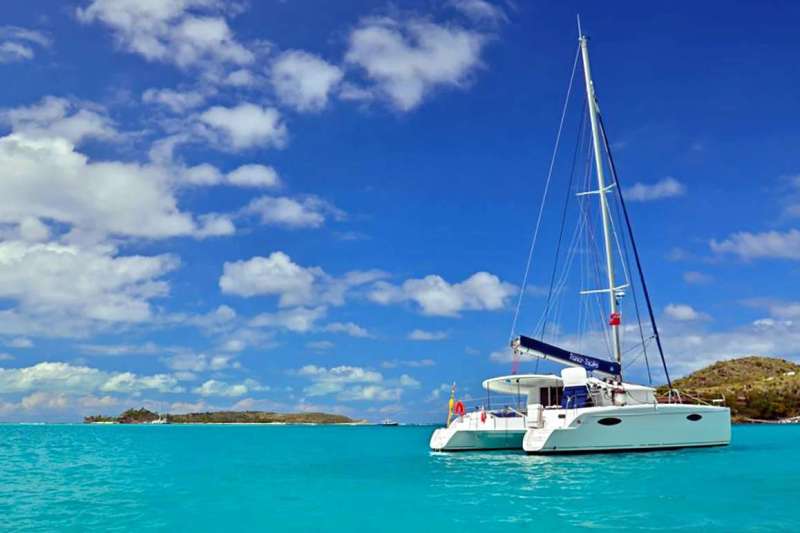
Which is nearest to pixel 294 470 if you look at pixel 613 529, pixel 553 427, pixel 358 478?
pixel 358 478

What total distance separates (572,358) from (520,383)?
11.0 feet

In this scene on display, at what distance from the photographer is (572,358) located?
121 feet

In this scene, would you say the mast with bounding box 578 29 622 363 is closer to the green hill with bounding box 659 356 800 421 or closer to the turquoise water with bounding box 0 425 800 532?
the turquoise water with bounding box 0 425 800 532

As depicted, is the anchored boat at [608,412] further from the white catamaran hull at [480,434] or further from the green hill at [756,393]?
the green hill at [756,393]

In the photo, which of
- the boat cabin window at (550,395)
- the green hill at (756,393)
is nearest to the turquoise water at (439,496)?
the boat cabin window at (550,395)

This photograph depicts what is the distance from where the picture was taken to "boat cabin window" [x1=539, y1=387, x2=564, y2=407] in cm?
3753

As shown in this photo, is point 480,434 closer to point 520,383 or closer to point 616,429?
point 520,383

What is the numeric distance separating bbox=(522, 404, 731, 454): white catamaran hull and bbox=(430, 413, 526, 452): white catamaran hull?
1.91 meters

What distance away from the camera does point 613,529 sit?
16281 mm

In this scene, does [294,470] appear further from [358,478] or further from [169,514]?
[169,514]

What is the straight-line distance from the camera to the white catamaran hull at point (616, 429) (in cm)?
3275

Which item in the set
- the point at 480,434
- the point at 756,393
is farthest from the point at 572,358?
the point at 756,393

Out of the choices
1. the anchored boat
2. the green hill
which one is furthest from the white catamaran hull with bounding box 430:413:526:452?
the green hill

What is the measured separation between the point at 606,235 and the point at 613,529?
24902 millimetres
